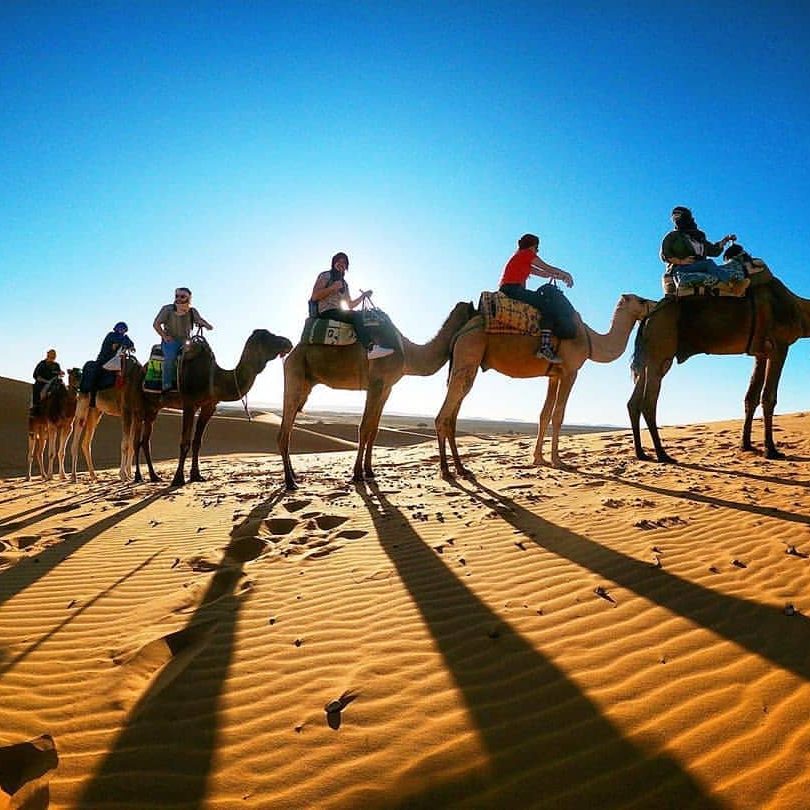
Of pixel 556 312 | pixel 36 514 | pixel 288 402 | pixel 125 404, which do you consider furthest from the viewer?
pixel 125 404

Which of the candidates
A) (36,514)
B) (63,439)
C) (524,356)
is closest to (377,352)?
(524,356)

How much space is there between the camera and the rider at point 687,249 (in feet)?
30.8

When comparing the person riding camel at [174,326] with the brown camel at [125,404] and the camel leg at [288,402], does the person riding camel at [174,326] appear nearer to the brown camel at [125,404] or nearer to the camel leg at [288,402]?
the brown camel at [125,404]

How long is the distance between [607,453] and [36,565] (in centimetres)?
1052

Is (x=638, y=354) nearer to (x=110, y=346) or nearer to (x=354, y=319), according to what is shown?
(x=354, y=319)

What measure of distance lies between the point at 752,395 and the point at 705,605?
28.0ft

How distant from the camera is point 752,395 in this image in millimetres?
10320

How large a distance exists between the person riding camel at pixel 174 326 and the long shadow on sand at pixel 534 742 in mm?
8926

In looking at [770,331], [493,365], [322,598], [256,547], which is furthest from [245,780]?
[770,331]

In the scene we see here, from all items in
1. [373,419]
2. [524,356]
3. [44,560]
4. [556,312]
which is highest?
[556,312]

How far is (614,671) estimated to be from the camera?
9.02 ft

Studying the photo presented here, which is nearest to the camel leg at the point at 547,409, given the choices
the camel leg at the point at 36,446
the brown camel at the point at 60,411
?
the brown camel at the point at 60,411

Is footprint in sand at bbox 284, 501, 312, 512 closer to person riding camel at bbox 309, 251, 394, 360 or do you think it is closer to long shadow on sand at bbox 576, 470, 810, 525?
person riding camel at bbox 309, 251, 394, 360

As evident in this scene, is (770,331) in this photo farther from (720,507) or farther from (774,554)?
(774,554)
